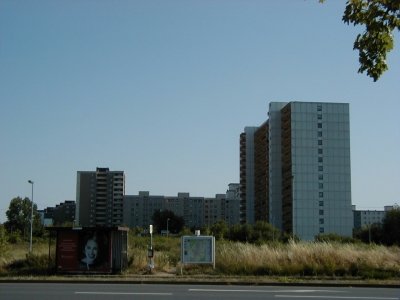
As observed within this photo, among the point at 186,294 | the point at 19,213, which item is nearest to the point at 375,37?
the point at 186,294

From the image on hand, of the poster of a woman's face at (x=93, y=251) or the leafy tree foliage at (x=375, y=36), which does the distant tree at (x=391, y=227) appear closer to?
the poster of a woman's face at (x=93, y=251)

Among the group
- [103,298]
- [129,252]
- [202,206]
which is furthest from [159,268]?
[202,206]

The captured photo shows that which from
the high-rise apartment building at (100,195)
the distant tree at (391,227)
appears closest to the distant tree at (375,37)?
the distant tree at (391,227)

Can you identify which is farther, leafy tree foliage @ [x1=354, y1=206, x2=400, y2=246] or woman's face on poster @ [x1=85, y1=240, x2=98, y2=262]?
leafy tree foliage @ [x1=354, y1=206, x2=400, y2=246]

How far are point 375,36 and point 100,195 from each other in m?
177

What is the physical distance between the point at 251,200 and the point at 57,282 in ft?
467

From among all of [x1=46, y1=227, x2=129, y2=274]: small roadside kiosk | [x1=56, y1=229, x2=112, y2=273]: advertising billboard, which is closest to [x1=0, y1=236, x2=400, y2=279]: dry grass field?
[x1=46, y1=227, x2=129, y2=274]: small roadside kiosk

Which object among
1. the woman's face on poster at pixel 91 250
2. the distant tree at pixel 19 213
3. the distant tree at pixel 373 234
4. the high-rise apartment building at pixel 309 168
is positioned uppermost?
the high-rise apartment building at pixel 309 168

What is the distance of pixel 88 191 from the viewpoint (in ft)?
582

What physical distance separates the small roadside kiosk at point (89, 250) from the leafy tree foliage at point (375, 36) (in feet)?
70.4

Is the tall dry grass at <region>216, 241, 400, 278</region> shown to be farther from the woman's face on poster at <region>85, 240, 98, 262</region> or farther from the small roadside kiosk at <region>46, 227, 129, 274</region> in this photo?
the woman's face on poster at <region>85, 240, 98, 262</region>

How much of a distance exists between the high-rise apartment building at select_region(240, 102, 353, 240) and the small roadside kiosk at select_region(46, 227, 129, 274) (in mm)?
101473

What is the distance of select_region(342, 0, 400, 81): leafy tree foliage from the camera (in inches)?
299

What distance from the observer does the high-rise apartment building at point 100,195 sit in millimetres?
176000
